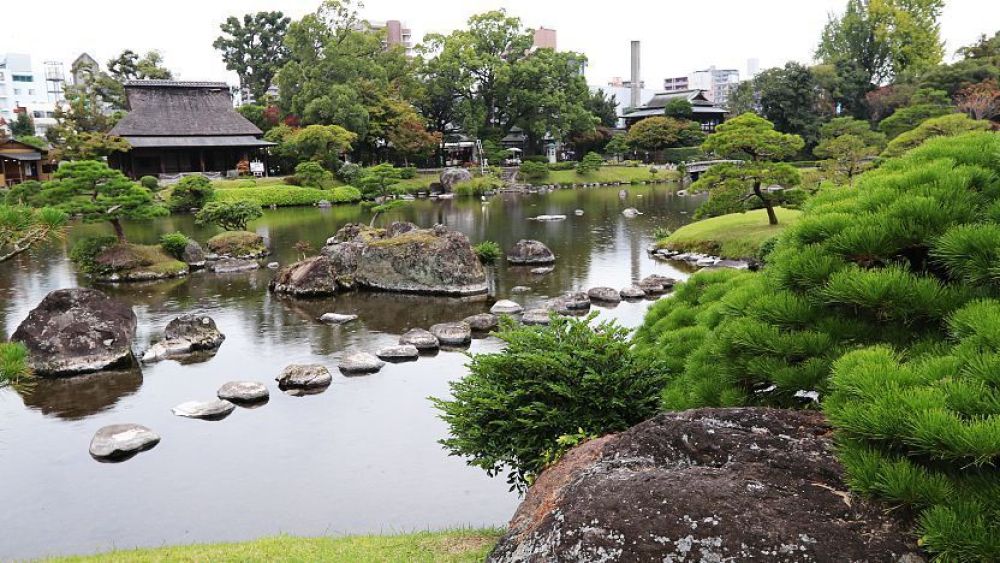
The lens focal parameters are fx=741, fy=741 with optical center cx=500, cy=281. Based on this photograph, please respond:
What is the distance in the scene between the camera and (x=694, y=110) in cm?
7006

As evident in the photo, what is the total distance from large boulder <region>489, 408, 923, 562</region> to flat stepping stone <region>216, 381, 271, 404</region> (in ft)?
29.7

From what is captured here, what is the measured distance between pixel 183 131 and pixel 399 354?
1691 inches

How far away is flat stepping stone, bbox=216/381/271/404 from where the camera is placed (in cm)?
1232

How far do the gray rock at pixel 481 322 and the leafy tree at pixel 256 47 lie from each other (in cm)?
5849

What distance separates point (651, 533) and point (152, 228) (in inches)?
1458

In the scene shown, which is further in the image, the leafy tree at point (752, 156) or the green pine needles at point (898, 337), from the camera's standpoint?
the leafy tree at point (752, 156)

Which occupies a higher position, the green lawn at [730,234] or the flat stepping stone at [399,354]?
the green lawn at [730,234]

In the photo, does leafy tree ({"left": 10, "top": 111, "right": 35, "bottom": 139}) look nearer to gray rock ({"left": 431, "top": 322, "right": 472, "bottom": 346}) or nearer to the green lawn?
the green lawn

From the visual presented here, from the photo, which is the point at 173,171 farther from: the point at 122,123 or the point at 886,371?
the point at 886,371

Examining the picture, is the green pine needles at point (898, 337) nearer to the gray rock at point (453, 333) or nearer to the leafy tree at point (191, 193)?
the gray rock at point (453, 333)

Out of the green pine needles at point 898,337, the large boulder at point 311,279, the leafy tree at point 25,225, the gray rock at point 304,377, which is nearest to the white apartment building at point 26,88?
the large boulder at point 311,279

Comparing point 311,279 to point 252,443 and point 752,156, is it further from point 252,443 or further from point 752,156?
point 752,156

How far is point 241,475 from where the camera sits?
9.62 meters

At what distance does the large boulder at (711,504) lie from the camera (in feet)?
10.8
